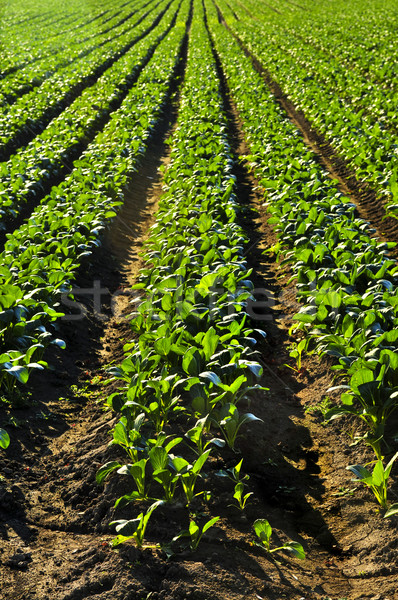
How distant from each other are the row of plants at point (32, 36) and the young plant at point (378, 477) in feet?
64.3

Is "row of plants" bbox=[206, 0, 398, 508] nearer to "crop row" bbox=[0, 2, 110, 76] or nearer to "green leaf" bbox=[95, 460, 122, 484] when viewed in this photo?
"green leaf" bbox=[95, 460, 122, 484]

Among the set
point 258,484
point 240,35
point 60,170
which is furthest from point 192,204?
point 240,35

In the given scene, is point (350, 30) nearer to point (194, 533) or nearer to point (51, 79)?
point (51, 79)

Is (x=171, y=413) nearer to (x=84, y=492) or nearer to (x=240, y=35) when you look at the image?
(x=84, y=492)

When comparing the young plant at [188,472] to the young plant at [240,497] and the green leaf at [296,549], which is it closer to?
the young plant at [240,497]

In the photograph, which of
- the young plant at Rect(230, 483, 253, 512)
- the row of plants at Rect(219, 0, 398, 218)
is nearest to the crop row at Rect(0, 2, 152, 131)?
the row of plants at Rect(219, 0, 398, 218)

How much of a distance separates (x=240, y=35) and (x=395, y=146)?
22737 mm

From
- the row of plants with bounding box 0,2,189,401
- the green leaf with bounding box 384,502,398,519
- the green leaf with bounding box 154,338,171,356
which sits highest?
the row of plants with bounding box 0,2,189,401

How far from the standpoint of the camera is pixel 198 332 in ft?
17.6

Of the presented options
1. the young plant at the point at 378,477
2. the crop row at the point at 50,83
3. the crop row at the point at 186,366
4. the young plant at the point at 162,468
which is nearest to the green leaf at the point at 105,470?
the crop row at the point at 186,366

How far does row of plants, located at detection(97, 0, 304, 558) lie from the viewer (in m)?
3.78

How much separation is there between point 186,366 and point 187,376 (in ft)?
1.13

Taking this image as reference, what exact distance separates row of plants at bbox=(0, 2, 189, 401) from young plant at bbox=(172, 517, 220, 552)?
1925 mm

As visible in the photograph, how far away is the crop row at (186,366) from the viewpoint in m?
3.83
